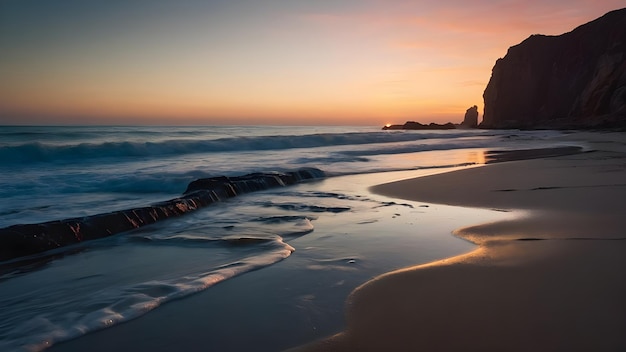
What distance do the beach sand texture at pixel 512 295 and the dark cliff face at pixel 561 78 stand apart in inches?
1598

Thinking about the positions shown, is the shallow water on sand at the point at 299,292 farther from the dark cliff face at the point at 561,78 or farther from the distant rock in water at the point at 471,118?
the distant rock in water at the point at 471,118

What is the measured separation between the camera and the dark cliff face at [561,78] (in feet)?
140

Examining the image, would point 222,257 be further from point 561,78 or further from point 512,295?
point 561,78

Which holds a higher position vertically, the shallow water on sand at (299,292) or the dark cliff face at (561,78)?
the dark cliff face at (561,78)

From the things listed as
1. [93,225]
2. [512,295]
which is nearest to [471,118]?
[93,225]

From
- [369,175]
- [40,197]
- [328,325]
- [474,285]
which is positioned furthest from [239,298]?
[369,175]

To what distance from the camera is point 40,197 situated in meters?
8.12

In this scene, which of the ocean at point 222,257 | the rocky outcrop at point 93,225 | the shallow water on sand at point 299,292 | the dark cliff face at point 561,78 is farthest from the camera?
the dark cliff face at point 561,78

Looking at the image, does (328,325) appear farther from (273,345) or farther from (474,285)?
(474,285)

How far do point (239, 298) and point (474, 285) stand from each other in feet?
4.65

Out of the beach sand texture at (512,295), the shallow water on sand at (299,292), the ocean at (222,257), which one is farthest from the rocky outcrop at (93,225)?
the beach sand texture at (512,295)

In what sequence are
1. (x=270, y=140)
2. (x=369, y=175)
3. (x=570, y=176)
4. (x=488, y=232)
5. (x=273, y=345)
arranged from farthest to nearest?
(x=270, y=140)
(x=369, y=175)
(x=570, y=176)
(x=488, y=232)
(x=273, y=345)

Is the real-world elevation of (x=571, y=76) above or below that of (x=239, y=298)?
above

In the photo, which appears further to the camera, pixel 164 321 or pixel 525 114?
pixel 525 114
